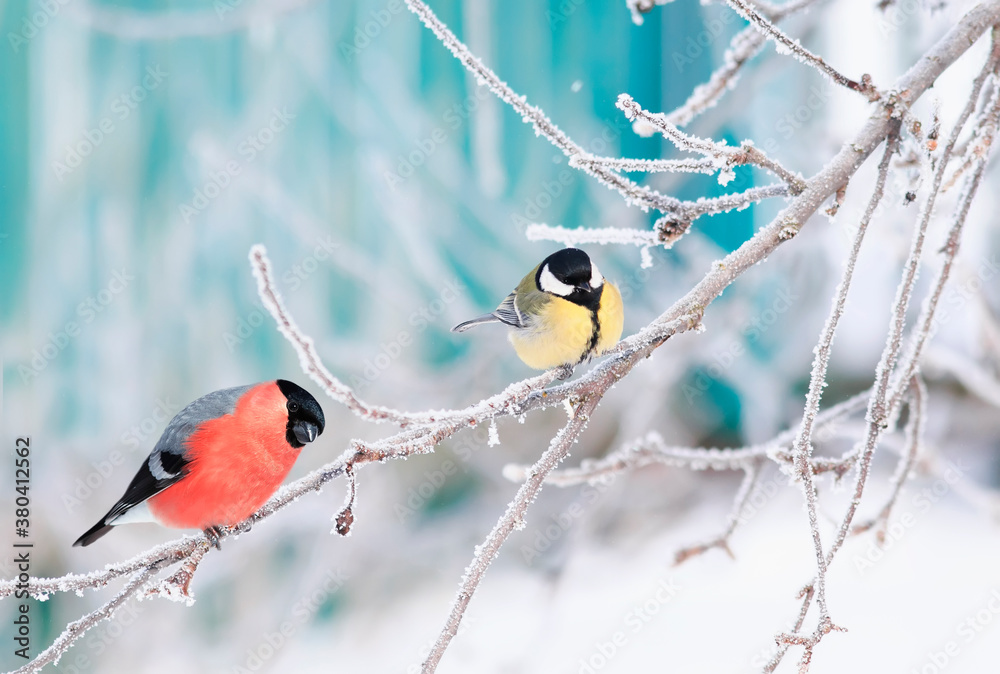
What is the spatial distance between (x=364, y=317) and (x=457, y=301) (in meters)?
0.21

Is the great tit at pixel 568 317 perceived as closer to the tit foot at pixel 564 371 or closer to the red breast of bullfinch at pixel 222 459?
the tit foot at pixel 564 371

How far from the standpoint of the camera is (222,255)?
141 centimetres

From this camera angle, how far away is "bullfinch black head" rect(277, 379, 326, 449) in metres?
0.62

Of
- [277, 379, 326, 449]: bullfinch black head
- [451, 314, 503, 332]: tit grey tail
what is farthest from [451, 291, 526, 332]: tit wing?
[277, 379, 326, 449]: bullfinch black head

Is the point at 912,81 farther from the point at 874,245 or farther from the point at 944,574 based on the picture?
the point at 944,574

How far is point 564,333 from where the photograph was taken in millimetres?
742

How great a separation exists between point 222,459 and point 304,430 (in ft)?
0.32

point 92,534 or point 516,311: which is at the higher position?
point 516,311

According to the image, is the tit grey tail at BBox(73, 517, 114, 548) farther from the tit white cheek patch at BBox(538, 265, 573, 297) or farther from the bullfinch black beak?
the tit white cheek patch at BBox(538, 265, 573, 297)

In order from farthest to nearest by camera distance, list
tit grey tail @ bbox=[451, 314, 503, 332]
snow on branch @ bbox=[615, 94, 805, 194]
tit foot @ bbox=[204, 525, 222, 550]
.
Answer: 1. tit grey tail @ bbox=[451, 314, 503, 332]
2. tit foot @ bbox=[204, 525, 222, 550]
3. snow on branch @ bbox=[615, 94, 805, 194]

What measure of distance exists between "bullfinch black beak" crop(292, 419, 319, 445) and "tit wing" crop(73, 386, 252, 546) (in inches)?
3.9

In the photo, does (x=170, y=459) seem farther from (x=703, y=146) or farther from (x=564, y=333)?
(x=703, y=146)

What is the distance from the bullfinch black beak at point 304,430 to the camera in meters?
0.62

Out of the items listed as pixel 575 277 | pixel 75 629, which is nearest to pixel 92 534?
pixel 75 629
